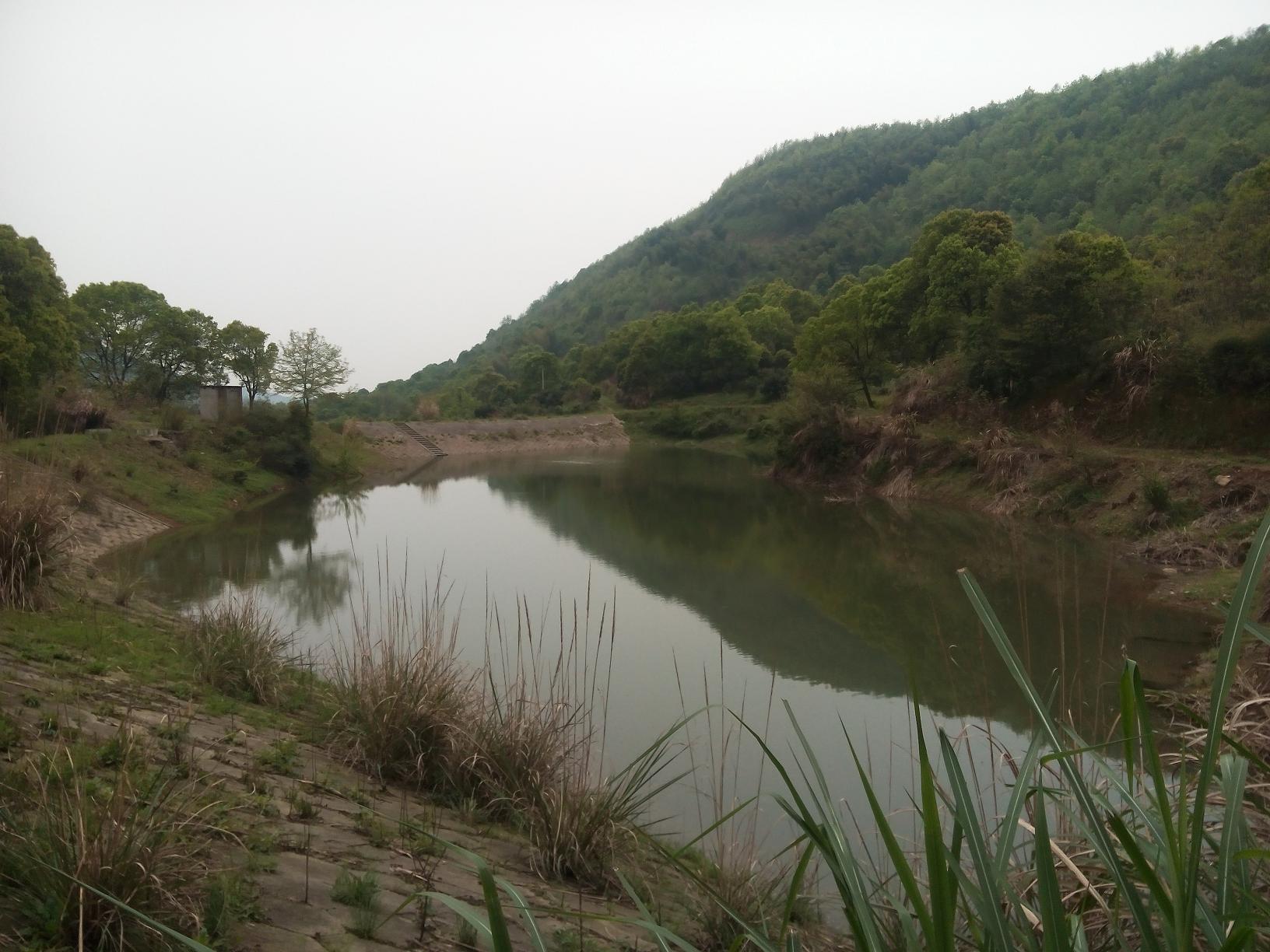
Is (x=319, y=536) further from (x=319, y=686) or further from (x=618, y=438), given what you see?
(x=618, y=438)

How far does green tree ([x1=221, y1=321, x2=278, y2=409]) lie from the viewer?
35062 mm

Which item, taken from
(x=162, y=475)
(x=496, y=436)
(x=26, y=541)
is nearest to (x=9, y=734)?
(x=26, y=541)

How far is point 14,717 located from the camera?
12.1 ft

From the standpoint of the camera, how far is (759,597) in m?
12.7

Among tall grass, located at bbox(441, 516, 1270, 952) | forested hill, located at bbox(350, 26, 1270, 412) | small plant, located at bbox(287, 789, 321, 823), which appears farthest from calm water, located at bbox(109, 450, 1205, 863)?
forested hill, located at bbox(350, 26, 1270, 412)

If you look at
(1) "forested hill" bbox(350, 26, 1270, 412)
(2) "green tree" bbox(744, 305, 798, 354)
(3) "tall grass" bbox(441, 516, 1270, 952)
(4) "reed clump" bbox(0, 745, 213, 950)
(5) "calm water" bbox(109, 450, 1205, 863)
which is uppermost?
(1) "forested hill" bbox(350, 26, 1270, 412)

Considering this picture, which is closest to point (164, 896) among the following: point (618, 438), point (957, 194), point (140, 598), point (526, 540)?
point (140, 598)

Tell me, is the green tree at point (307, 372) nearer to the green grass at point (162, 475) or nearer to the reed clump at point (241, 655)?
the green grass at point (162, 475)

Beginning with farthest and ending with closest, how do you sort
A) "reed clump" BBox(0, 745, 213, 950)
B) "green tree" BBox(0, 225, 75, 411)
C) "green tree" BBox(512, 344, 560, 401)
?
1. "green tree" BBox(512, 344, 560, 401)
2. "green tree" BBox(0, 225, 75, 411)
3. "reed clump" BBox(0, 745, 213, 950)

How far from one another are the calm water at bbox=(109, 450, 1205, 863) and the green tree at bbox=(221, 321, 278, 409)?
12489mm

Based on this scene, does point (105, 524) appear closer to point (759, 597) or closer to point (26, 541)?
point (26, 541)

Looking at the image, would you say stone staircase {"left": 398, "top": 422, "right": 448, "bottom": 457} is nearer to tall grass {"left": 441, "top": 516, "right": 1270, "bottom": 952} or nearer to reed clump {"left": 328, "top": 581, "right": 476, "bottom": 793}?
reed clump {"left": 328, "top": 581, "right": 476, "bottom": 793}

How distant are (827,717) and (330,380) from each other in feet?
106

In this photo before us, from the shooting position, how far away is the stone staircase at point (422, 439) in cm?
4519
